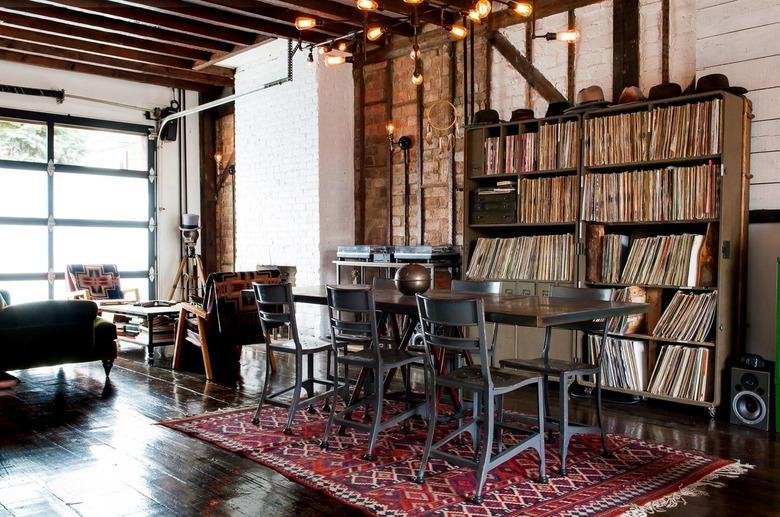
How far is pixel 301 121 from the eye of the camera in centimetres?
786

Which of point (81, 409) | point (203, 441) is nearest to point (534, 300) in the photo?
point (203, 441)

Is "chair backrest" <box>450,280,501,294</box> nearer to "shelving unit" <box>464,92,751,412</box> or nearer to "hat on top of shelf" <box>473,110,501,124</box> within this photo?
"shelving unit" <box>464,92,751,412</box>

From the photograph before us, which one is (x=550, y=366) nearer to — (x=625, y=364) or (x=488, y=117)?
(x=625, y=364)

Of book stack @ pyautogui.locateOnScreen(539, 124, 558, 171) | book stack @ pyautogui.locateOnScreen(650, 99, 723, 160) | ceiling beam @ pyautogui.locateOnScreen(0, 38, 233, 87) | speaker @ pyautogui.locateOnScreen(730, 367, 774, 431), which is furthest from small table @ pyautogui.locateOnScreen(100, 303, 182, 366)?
speaker @ pyautogui.locateOnScreen(730, 367, 774, 431)

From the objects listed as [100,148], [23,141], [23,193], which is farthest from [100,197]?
[23,141]

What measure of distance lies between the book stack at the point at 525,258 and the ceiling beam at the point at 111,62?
5.31 metres

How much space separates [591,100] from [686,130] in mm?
779

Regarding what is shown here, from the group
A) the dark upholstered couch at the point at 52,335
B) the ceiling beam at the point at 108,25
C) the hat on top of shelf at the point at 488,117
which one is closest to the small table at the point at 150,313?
the dark upholstered couch at the point at 52,335

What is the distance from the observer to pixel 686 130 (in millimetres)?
4617

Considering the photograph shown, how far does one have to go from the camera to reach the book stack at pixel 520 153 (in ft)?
18.2

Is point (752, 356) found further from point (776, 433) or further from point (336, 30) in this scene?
point (336, 30)

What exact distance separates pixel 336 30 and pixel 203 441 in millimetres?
4993

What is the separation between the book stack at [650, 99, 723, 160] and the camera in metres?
4.48

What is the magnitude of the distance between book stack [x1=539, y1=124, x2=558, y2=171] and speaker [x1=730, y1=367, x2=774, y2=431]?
2026 millimetres
